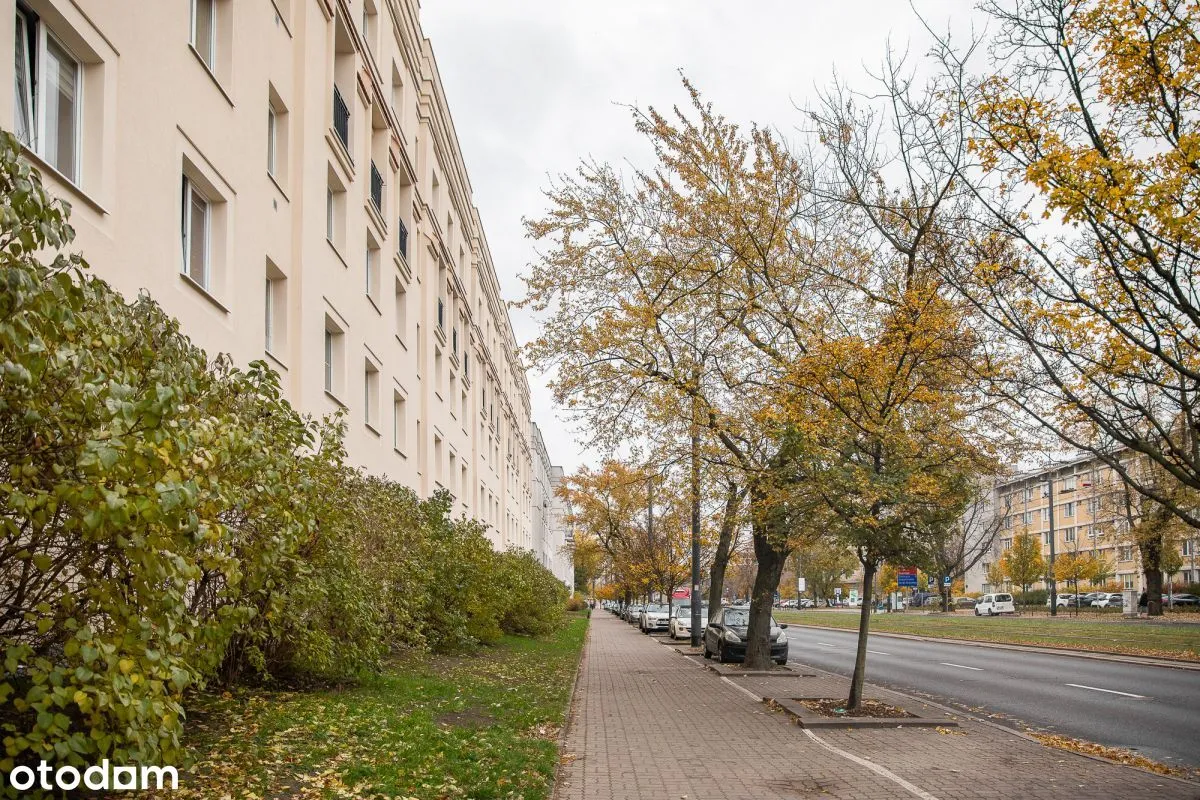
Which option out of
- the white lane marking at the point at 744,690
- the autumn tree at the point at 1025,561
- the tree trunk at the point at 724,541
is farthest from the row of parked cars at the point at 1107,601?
the white lane marking at the point at 744,690

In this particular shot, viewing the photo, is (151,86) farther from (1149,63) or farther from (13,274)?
A: (1149,63)

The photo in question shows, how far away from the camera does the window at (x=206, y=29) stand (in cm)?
1118

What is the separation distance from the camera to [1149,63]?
28.5 feet

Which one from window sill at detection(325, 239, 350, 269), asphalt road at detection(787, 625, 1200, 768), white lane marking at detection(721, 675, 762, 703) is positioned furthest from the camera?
window sill at detection(325, 239, 350, 269)

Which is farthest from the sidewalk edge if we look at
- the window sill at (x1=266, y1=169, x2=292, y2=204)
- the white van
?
the white van

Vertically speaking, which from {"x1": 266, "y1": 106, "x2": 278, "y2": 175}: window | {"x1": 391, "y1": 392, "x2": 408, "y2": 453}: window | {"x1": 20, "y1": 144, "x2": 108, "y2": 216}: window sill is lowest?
{"x1": 391, "y1": 392, "x2": 408, "y2": 453}: window

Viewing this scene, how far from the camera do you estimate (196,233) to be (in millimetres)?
11141

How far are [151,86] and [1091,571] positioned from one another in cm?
6980

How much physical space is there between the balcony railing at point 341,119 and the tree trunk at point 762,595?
10219 millimetres

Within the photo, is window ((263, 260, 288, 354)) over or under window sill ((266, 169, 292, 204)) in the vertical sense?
under

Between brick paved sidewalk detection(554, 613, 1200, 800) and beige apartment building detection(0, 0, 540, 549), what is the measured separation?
627cm

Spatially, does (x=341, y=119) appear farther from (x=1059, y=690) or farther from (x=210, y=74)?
(x=1059, y=690)

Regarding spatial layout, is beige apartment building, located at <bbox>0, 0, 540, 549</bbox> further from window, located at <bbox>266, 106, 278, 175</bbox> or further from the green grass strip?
the green grass strip

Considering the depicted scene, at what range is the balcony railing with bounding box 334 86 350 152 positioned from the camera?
17.1m
